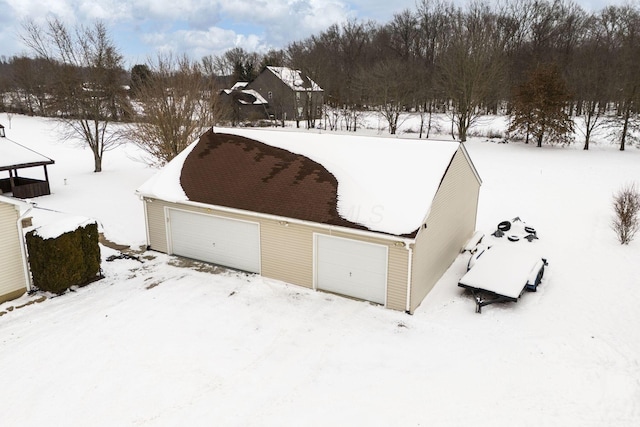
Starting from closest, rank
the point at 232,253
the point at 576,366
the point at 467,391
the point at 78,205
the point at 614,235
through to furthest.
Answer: the point at 467,391, the point at 576,366, the point at 232,253, the point at 614,235, the point at 78,205

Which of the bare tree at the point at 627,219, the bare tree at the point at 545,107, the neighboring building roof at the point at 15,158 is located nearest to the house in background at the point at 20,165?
the neighboring building roof at the point at 15,158

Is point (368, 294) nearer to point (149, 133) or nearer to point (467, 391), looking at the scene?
point (467, 391)

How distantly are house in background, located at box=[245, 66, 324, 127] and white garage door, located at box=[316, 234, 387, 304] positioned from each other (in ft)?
133

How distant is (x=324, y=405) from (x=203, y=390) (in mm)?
2366

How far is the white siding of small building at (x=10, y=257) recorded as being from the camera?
11.5 metres

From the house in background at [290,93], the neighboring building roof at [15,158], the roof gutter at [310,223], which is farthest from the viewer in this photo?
the house in background at [290,93]

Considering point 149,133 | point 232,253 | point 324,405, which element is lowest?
point 324,405

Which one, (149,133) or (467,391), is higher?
(149,133)

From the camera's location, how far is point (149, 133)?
23.8m

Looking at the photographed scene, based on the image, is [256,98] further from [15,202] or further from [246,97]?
[15,202]

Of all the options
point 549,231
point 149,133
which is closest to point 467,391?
point 549,231

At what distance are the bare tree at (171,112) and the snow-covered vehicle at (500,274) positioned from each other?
1699cm

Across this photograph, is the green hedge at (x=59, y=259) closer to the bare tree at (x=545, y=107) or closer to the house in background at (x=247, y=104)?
the bare tree at (x=545, y=107)

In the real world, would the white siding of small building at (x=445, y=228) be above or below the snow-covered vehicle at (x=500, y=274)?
above
